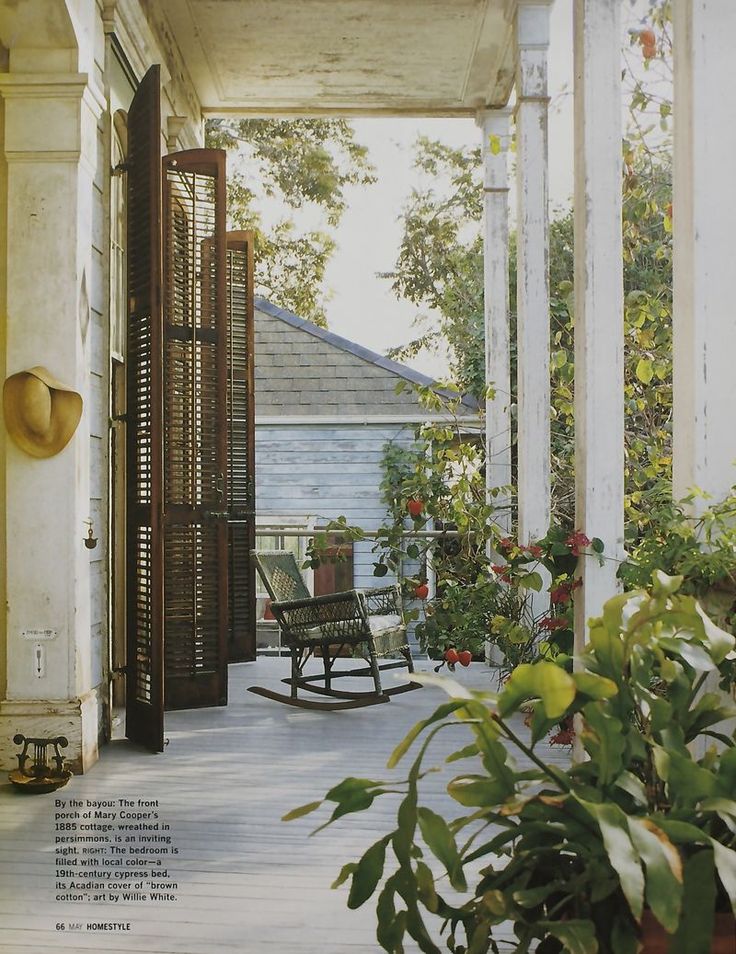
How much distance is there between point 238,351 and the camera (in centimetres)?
670

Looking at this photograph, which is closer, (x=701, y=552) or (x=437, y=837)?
(x=437, y=837)

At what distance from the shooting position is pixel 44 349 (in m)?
3.95

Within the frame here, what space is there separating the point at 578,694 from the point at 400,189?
13905mm

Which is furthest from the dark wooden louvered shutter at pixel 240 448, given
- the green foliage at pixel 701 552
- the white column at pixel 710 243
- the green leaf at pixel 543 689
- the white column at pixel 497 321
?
the green leaf at pixel 543 689

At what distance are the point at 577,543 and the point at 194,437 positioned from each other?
2779mm

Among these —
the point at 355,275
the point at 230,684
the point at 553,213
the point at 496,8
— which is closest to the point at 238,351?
the point at 230,684

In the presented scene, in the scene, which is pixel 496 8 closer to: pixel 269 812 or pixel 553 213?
pixel 269 812

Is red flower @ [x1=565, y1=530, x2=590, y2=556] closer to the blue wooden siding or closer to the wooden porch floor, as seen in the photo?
the wooden porch floor

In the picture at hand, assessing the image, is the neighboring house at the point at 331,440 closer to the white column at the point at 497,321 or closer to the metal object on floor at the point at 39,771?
the white column at the point at 497,321

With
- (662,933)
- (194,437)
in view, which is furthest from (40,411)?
(662,933)

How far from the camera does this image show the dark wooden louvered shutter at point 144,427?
4293 mm

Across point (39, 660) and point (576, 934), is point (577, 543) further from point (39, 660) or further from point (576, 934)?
point (39, 660)

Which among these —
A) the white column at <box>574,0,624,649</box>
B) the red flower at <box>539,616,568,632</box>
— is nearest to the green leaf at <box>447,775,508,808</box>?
the white column at <box>574,0,624,649</box>

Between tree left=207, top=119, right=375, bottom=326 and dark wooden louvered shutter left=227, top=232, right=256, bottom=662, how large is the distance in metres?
6.21
